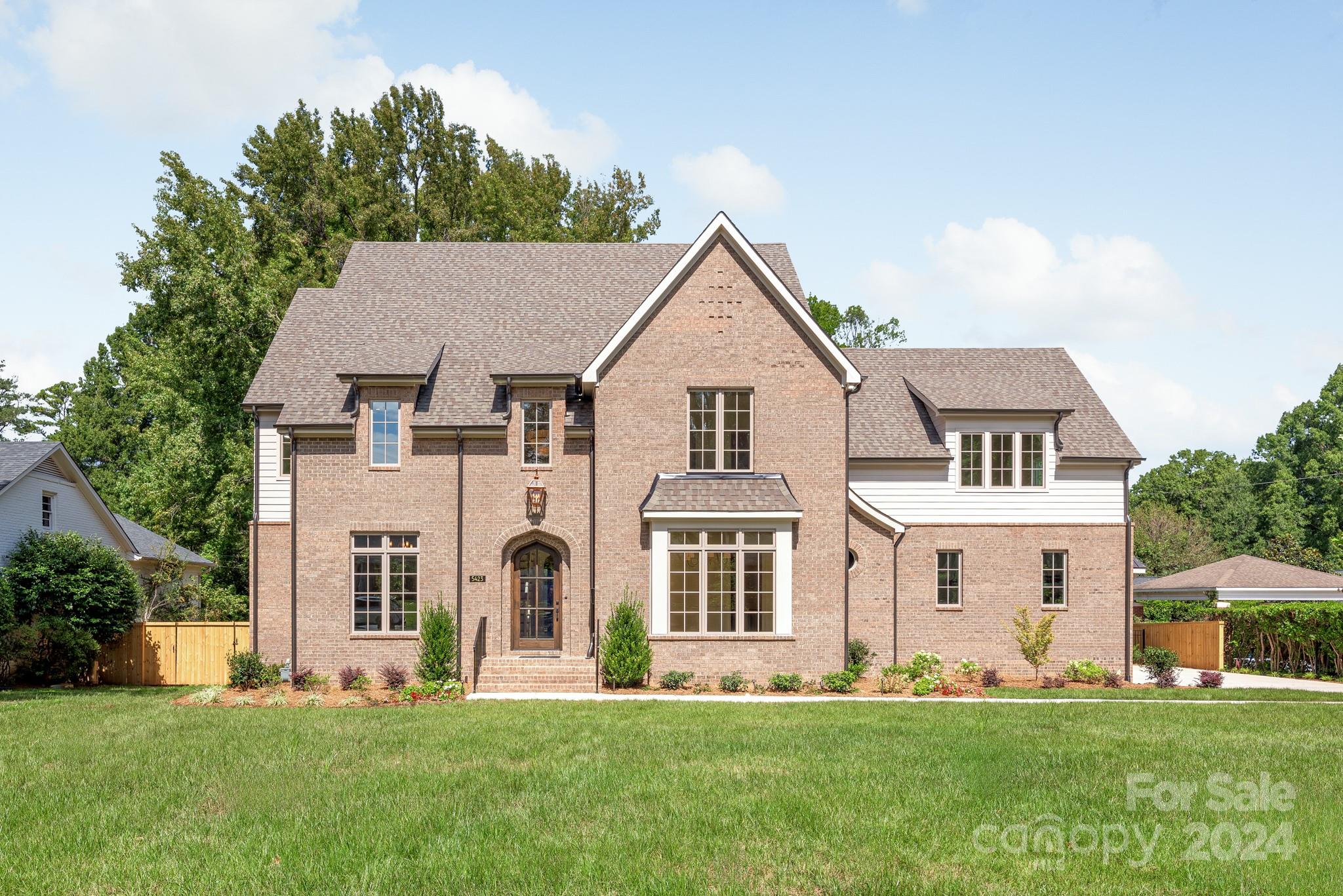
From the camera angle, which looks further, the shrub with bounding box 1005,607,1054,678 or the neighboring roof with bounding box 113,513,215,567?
the neighboring roof with bounding box 113,513,215,567

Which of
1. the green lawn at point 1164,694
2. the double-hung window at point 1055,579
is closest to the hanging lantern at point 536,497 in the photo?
the green lawn at point 1164,694

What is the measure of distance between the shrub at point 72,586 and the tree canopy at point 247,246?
7480mm

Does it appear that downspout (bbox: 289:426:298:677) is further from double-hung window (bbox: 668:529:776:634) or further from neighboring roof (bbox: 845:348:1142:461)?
neighboring roof (bbox: 845:348:1142:461)

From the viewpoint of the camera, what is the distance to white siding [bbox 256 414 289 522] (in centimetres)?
2653

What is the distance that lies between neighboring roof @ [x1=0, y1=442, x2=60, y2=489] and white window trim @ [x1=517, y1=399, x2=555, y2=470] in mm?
14758

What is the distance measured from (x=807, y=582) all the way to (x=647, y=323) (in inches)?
269

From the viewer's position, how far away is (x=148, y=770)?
45.2ft

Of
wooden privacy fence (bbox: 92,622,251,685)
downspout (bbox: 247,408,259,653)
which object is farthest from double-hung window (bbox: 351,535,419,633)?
wooden privacy fence (bbox: 92,622,251,685)

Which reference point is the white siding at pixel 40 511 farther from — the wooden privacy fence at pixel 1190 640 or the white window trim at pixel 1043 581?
the wooden privacy fence at pixel 1190 640

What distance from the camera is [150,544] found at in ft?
140

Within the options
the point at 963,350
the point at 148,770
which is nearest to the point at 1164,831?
the point at 148,770

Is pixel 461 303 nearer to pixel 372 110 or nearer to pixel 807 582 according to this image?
pixel 807 582

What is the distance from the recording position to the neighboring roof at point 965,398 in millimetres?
28234

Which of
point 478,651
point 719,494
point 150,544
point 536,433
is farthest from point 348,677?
point 150,544
